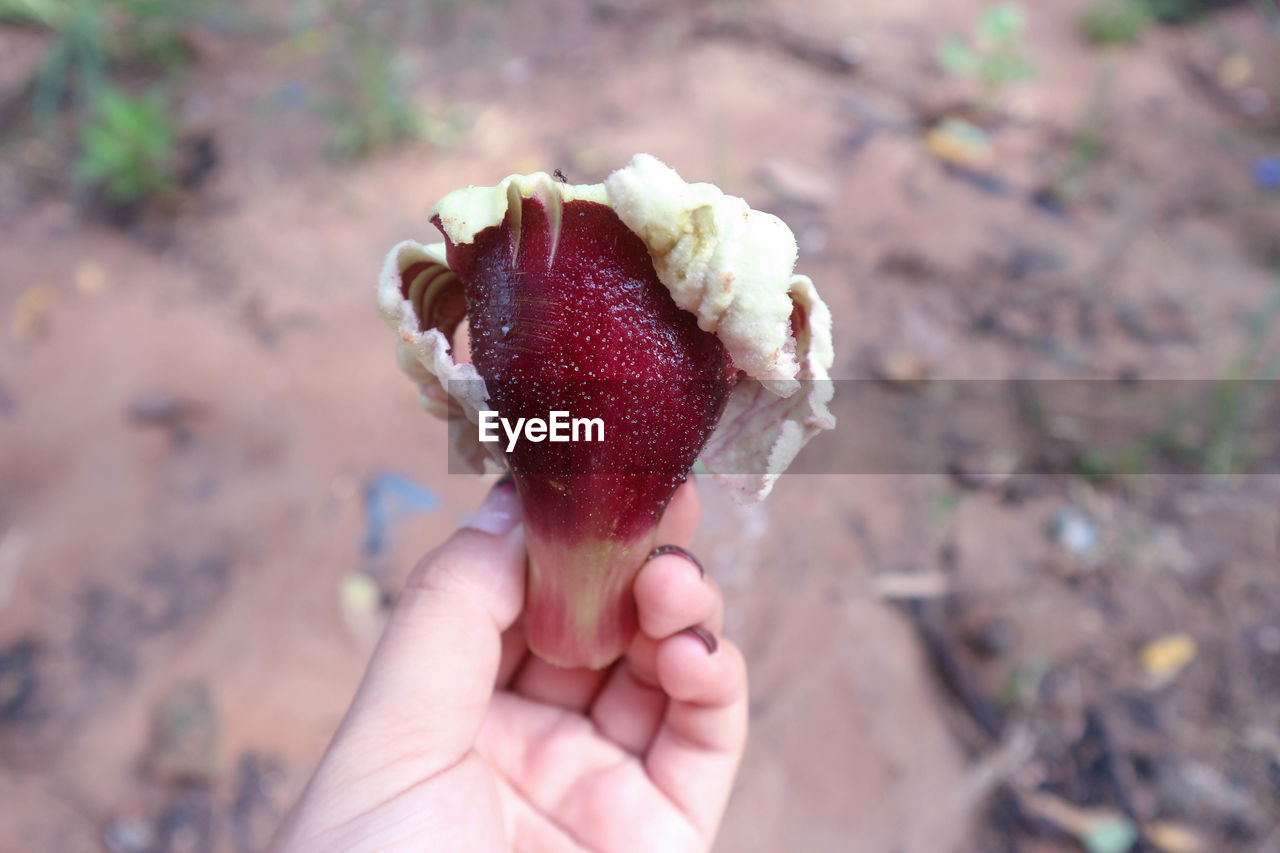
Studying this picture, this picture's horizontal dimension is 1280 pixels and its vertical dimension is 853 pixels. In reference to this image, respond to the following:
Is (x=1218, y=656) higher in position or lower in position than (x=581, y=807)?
lower

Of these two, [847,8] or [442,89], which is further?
[847,8]

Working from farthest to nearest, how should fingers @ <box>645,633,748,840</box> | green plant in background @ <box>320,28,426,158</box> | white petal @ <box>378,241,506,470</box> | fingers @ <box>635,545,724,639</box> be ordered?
green plant in background @ <box>320,28,426,158</box> → fingers @ <box>645,633,748,840</box> → fingers @ <box>635,545,724,639</box> → white petal @ <box>378,241,506,470</box>

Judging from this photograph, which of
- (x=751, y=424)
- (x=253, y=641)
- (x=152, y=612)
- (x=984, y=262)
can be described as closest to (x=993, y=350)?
(x=984, y=262)

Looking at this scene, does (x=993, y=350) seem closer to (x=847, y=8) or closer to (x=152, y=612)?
(x=847, y=8)

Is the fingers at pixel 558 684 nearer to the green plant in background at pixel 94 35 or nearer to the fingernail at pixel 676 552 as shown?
the fingernail at pixel 676 552

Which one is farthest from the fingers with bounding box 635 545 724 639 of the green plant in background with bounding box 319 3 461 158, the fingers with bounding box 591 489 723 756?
the green plant in background with bounding box 319 3 461 158

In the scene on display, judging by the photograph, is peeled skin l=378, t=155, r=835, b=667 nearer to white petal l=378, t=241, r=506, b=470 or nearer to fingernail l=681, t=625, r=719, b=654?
white petal l=378, t=241, r=506, b=470
